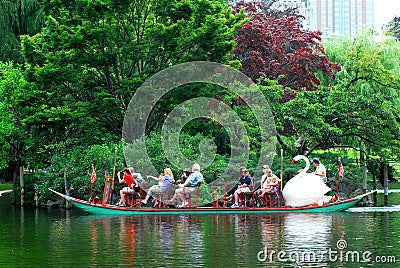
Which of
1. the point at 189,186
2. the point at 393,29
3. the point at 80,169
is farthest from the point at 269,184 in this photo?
the point at 393,29

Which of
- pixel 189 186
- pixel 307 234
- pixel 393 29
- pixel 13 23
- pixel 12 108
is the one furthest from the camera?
pixel 393 29

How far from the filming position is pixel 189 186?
86.2ft

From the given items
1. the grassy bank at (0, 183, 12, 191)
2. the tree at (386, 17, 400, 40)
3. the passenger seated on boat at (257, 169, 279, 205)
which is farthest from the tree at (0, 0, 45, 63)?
the tree at (386, 17, 400, 40)

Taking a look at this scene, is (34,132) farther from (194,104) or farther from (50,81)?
(194,104)

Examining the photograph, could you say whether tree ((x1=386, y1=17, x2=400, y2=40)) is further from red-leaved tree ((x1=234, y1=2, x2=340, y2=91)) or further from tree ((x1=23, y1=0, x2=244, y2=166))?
tree ((x1=23, y1=0, x2=244, y2=166))

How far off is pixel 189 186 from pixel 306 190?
3.67 meters

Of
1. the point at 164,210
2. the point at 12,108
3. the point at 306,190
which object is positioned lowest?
the point at 164,210

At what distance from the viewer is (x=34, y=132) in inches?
1294

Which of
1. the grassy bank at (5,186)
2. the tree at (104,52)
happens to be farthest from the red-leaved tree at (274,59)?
the grassy bank at (5,186)

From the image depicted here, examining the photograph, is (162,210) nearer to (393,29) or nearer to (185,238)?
(185,238)

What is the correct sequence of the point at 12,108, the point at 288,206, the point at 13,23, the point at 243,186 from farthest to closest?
the point at 13,23, the point at 12,108, the point at 243,186, the point at 288,206

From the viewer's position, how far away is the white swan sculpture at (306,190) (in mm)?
25797

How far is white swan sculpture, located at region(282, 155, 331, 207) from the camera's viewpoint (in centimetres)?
2580

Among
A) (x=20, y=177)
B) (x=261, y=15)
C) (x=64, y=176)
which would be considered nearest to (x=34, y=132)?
(x=20, y=177)
